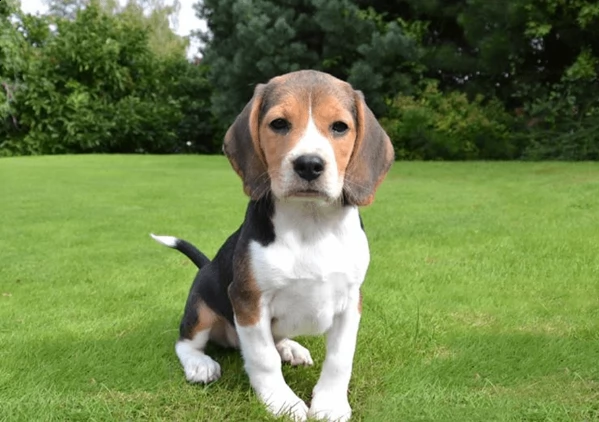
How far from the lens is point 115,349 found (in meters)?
3.96

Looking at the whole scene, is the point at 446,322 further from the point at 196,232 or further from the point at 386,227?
the point at 196,232

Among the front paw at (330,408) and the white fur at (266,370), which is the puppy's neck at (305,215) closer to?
the white fur at (266,370)

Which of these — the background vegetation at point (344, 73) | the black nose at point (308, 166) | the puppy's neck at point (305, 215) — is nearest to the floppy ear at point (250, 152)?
the puppy's neck at point (305, 215)

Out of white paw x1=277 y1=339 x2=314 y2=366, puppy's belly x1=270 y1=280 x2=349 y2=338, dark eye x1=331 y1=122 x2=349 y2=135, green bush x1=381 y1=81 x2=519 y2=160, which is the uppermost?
dark eye x1=331 y1=122 x2=349 y2=135

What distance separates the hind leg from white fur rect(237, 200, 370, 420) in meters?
0.47

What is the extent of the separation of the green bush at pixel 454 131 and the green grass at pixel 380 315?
1009 centimetres

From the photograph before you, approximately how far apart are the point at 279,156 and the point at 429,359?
176cm

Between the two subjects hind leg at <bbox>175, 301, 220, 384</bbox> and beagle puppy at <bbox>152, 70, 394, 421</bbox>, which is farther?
hind leg at <bbox>175, 301, 220, 384</bbox>

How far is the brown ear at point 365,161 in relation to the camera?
2.92m

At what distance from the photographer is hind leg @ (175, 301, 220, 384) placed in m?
3.51

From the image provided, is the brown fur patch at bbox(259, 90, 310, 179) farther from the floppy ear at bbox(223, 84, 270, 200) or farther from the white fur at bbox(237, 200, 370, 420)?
the white fur at bbox(237, 200, 370, 420)

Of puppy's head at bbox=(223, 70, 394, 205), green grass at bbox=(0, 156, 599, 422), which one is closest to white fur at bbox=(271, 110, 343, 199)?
puppy's head at bbox=(223, 70, 394, 205)

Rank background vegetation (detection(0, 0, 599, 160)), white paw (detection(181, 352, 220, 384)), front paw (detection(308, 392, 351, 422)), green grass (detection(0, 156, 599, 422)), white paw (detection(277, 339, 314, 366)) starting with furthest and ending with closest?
background vegetation (detection(0, 0, 599, 160))
white paw (detection(277, 339, 314, 366))
white paw (detection(181, 352, 220, 384))
green grass (detection(0, 156, 599, 422))
front paw (detection(308, 392, 351, 422))

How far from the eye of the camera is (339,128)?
284 centimetres
